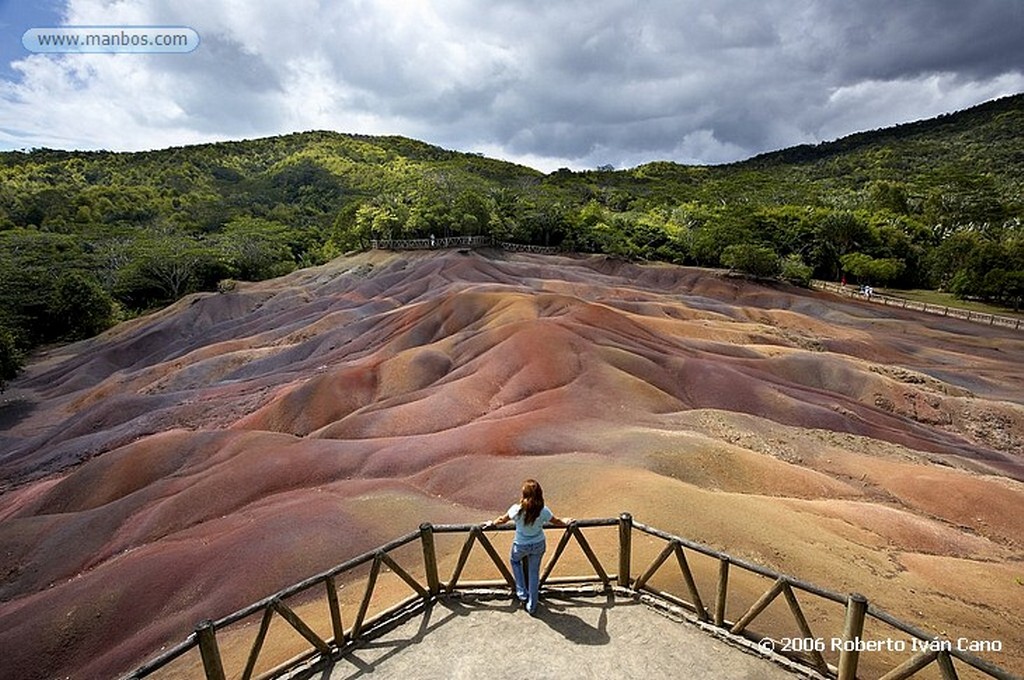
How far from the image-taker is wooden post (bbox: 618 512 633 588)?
9.39 meters

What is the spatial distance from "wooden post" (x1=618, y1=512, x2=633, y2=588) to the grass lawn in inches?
2673

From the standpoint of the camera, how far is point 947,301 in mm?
65250

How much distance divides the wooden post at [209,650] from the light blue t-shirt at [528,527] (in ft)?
14.5

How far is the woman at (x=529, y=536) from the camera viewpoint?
855cm

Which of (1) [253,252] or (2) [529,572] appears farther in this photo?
(1) [253,252]

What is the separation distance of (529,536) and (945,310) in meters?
66.5

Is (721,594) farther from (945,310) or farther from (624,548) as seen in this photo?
(945,310)

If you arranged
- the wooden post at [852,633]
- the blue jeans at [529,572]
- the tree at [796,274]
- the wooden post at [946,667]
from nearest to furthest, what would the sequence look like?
the wooden post at [946,667] → the wooden post at [852,633] → the blue jeans at [529,572] → the tree at [796,274]

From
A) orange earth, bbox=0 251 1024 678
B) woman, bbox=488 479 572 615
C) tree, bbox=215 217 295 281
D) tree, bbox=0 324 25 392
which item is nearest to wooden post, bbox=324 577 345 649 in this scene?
woman, bbox=488 479 572 615

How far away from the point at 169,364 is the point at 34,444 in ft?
42.5

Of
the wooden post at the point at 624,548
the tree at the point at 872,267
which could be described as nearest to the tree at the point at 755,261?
the tree at the point at 872,267

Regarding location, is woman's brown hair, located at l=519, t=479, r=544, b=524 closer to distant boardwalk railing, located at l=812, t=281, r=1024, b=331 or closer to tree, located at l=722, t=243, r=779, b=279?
distant boardwalk railing, located at l=812, t=281, r=1024, b=331

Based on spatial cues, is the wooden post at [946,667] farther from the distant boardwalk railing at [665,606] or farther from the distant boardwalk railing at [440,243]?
the distant boardwalk railing at [440,243]

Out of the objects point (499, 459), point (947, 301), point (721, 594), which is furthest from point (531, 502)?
point (947, 301)
